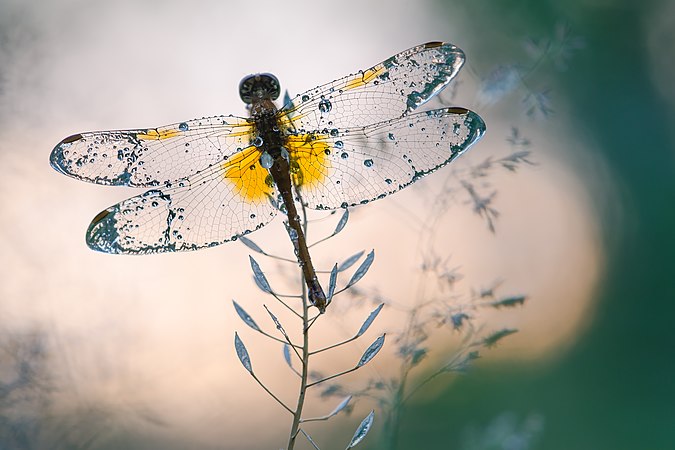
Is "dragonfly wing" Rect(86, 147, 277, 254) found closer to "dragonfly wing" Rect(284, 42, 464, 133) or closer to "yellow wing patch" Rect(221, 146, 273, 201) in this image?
"yellow wing patch" Rect(221, 146, 273, 201)

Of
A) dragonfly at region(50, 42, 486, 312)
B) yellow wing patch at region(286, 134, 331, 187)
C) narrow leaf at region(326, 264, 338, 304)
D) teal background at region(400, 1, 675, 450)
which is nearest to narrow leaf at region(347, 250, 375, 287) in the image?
narrow leaf at region(326, 264, 338, 304)

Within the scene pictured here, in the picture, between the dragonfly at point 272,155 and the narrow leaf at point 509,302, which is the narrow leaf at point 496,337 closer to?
the narrow leaf at point 509,302

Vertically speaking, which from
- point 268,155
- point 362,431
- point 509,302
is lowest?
point 362,431

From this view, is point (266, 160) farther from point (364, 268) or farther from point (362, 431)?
point (362, 431)

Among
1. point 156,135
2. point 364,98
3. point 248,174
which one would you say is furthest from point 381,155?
point 156,135

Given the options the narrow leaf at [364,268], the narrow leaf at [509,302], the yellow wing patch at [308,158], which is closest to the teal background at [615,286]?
the narrow leaf at [509,302]

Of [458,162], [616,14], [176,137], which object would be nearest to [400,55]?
[458,162]

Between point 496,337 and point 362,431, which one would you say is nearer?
point 362,431

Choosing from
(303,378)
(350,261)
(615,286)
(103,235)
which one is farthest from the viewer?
(615,286)
